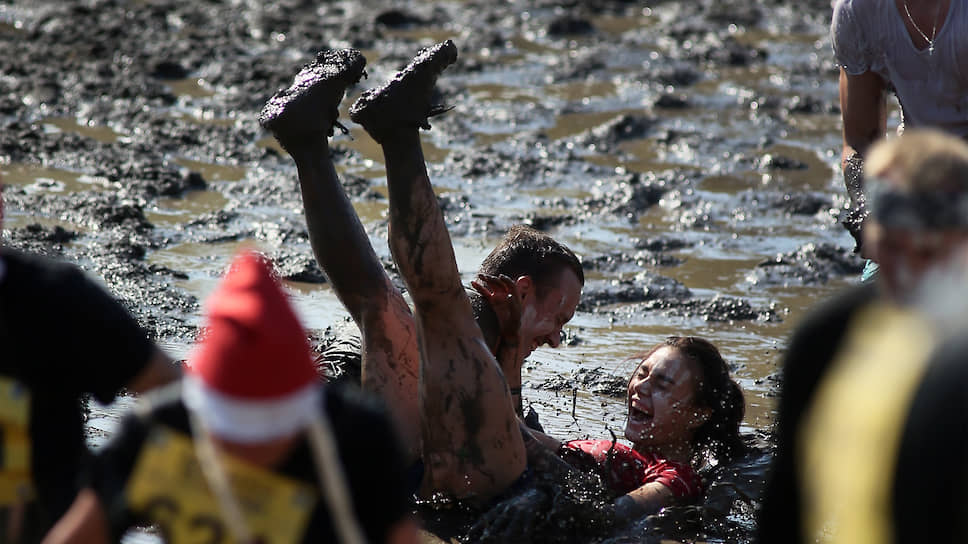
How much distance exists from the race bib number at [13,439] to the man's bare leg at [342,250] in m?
1.76

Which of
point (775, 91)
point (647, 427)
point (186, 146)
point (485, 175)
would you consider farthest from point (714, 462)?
point (775, 91)

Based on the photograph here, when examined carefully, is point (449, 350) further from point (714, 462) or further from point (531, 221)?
point (531, 221)

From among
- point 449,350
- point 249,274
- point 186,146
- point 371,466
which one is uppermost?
point 249,274

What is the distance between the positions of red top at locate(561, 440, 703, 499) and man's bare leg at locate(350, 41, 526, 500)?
0.53 meters

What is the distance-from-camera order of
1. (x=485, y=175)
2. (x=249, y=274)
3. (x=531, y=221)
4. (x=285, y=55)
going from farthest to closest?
(x=285, y=55) < (x=485, y=175) < (x=531, y=221) < (x=249, y=274)

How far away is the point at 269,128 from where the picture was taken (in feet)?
14.7

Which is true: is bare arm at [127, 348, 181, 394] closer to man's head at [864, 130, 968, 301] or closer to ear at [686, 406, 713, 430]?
man's head at [864, 130, 968, 301]

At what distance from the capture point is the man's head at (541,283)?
4.62 m

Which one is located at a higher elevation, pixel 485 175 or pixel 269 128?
pixel 269 128

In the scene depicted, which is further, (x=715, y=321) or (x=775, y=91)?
(x=775, y=91)

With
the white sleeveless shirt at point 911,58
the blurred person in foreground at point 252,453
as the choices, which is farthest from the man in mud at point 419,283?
the blurred person in foreground at point 252,453

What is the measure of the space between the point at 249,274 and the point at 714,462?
2986mm

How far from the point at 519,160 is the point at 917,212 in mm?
6535

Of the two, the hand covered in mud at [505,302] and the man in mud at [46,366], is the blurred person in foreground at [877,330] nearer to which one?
the man in mud at [46,366]
